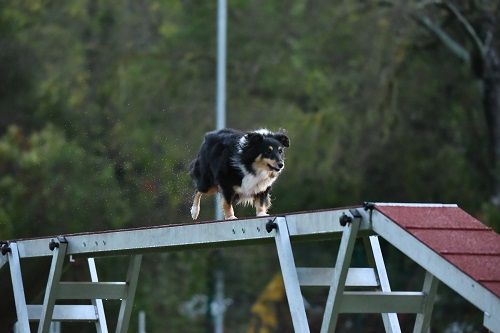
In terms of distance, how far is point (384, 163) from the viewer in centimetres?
2969

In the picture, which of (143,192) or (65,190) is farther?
(65,190)

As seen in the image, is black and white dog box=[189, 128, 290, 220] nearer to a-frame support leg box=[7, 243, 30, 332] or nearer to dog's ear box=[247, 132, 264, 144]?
dog's ear box=[247, 132, 264, 144]

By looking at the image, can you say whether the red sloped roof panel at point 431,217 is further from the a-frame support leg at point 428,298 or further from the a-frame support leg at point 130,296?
the a-frame support leg at point 130,296

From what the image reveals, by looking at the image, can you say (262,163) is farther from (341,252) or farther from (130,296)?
(341,252)

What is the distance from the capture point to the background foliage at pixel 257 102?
25.2 meters

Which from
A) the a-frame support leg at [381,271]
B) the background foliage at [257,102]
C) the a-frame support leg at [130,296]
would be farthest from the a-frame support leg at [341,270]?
the background foliage at [257,102]

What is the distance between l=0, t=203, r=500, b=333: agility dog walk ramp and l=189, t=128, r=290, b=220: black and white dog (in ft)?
3.52

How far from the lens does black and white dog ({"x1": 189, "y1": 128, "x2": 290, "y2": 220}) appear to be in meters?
11.0

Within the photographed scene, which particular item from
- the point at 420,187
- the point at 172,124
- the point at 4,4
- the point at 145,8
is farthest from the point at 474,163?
the point at 4,4

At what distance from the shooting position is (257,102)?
98.0 feet

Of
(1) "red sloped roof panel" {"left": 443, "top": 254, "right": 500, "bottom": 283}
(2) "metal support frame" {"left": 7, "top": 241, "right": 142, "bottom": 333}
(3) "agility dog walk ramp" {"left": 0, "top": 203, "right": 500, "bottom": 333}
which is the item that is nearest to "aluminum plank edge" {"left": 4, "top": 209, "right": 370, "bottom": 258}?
(3) "agility dog walk ramp" {"left": 0, "top": 203, "right": 500, "bottom": 333}

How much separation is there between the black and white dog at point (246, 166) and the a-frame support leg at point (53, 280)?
5.26 ft

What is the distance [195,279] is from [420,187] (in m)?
5.86

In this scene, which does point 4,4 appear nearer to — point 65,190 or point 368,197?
point 65,190
